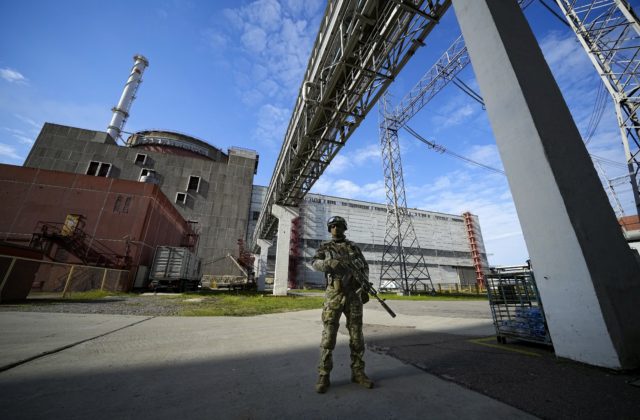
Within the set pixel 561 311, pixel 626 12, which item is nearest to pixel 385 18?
pixel 561 311

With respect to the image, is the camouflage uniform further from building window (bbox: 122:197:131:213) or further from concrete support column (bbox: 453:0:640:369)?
building window (bbox: 122:197:131:213)

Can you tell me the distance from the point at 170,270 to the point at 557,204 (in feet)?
64.8

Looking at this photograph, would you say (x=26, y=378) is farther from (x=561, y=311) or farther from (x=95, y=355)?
(x=561, y=311)

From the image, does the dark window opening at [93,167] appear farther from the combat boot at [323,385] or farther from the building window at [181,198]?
the combat boot at [323,385]

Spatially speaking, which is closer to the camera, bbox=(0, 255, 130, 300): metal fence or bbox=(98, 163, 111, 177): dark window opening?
bbox=(0, 255, 130, 300): metal fence

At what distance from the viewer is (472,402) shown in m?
1.85

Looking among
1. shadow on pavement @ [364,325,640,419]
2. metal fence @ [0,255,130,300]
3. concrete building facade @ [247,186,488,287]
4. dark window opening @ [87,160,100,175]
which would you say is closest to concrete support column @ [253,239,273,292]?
metal fence @ [0,255,130,300]

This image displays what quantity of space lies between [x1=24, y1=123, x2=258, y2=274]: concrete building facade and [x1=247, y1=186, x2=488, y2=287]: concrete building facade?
127 inches

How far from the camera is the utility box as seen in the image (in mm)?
16469

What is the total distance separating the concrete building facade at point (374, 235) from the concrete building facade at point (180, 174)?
323 centimetres

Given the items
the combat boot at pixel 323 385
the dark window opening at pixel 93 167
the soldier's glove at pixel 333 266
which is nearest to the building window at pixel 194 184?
the dark window opening at pixel 93 167

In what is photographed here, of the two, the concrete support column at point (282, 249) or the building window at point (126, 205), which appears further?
the building window at point (126, 205)

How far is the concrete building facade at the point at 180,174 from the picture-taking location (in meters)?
28.6

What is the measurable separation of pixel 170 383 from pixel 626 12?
17644 millimetres
